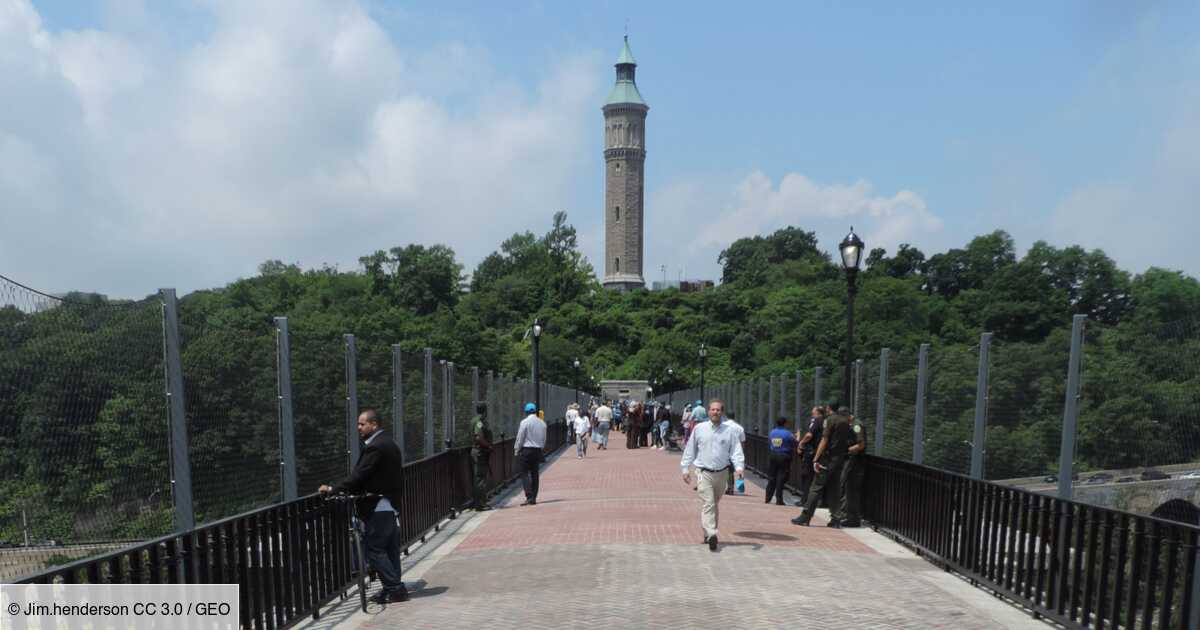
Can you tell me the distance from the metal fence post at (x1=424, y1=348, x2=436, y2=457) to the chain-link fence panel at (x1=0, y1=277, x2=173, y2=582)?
8.38m

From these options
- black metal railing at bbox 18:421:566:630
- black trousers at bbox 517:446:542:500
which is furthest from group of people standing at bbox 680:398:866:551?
black metal railing at bbox 18:421:566:630

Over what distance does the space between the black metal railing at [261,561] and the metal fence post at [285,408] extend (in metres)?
0.42

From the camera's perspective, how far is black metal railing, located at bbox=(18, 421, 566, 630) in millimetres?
5648

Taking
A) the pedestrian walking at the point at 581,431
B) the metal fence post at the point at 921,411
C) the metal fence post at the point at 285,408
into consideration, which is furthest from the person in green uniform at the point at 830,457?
the pedestrian walking at the point at 581,431

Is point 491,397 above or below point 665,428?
above

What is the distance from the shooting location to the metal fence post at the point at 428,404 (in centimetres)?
1556

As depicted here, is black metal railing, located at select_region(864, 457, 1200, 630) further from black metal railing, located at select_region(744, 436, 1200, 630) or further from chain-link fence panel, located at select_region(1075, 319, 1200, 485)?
chain-link fence panel, located at select_region(1075, 319, 1200, 485)

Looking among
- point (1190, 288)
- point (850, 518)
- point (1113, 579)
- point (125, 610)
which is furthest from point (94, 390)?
point (1190, 288)

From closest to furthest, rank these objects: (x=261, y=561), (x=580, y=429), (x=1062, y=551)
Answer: (x=261, y=561) → (x=1062, y=551) → (x=580, y=429)

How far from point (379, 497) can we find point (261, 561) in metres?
1.79

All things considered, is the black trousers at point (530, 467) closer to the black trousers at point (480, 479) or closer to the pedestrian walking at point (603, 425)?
the black trousers at point (480, 479)

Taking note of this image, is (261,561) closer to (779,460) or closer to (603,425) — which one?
(779,460)

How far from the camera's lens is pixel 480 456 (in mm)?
17391

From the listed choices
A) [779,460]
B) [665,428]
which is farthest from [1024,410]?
[665,428]
